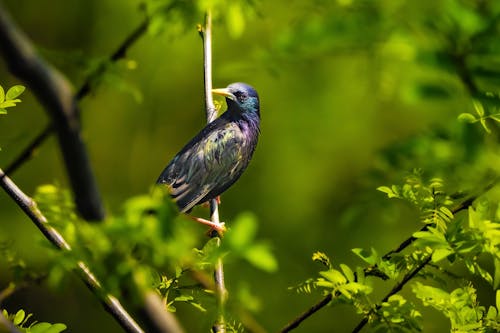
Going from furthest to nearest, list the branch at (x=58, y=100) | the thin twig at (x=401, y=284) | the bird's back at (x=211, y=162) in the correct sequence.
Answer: the bird's back at (x=211, y=162) → the thin twig at (x=401, y=284) → the branch at (x=58, y=100)

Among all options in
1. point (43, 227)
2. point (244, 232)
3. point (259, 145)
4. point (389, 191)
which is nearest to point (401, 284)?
point (389, 191)

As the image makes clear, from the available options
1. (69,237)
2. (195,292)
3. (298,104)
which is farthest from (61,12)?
(69,237)

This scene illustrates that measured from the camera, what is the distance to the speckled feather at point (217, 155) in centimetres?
335

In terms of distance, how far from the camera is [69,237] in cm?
133

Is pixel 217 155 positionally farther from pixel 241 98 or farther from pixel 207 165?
pixel 241 98

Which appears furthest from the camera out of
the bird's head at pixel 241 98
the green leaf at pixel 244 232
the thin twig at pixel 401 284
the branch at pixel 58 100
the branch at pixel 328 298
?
the bird's head at pixel 241 98

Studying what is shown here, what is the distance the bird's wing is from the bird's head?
0.29 ft

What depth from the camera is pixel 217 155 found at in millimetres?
3469

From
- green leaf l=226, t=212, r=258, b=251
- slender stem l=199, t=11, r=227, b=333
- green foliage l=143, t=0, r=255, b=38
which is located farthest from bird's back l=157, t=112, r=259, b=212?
green leaf l=226, t=212, r=258, b=251

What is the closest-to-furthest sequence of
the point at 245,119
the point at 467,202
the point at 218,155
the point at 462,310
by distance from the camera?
the point at 467,202
the point at 462,310
the point at 218,155
the point at 245,119

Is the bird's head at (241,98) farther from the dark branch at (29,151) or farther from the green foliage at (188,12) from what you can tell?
the dark branch at (29,151)

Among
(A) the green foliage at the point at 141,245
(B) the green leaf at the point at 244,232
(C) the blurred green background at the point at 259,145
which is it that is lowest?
(C) the blurred green background at the point at 259,145

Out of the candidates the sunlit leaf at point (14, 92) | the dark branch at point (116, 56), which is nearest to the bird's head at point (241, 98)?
the sunlit leaf at point (14, 92)

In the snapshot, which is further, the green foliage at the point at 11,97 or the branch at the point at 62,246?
the green foliage at the point at 11,97
